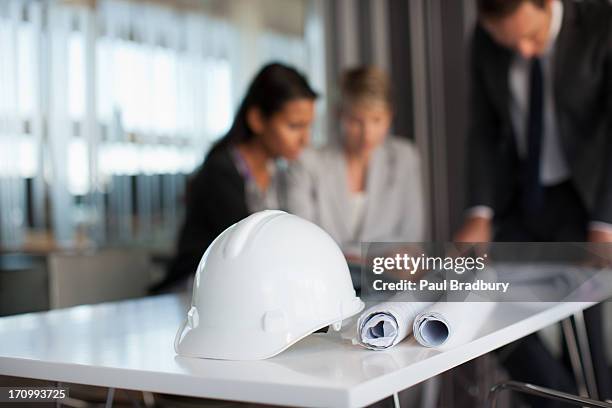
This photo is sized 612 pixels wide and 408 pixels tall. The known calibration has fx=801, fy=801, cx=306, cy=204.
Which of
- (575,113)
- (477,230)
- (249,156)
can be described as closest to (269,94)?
(249,156)

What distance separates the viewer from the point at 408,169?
2.81 metres

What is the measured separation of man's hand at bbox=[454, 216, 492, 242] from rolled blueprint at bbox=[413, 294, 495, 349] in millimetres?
1043

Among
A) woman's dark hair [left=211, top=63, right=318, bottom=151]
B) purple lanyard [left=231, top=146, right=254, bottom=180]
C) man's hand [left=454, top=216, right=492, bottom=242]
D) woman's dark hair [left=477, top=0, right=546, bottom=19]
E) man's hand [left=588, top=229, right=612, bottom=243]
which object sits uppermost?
woman's dark hair [left=477, top=0, right=546, bottom=19]

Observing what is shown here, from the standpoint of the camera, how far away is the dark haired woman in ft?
7.35

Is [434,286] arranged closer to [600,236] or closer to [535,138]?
[600,236]

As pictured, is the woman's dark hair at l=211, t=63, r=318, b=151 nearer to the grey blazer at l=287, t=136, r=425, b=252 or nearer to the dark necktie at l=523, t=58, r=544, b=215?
the grey blazer at l=287, t=136, r=425, b=252

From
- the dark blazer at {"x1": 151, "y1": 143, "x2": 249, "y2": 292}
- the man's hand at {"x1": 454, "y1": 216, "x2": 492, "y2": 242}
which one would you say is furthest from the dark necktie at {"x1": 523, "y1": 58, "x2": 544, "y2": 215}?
the dark blazer at {"x1": 151, "y1": 143, "x2": 249, "y2": 292}

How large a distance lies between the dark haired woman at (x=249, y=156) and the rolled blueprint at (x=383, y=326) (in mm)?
1237

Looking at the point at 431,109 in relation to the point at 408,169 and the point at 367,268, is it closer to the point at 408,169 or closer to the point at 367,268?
the point at 408,169

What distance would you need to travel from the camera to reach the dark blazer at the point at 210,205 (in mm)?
2195

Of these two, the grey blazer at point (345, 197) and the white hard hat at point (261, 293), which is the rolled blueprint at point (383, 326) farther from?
the grey blazer at point (345, 197)

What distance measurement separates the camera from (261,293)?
898 mm

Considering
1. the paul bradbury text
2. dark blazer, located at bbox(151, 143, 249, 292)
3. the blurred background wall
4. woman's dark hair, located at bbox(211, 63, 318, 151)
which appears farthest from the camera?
the blurred background wall

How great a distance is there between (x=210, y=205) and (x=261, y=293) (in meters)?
1.39
